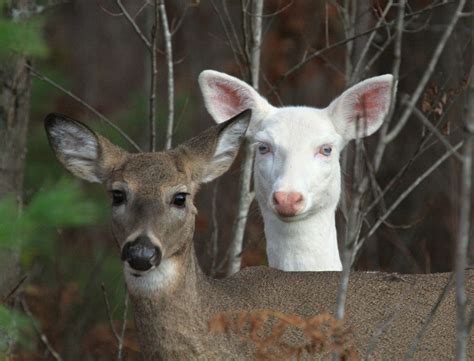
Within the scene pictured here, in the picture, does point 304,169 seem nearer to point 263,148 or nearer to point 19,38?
point 263,148

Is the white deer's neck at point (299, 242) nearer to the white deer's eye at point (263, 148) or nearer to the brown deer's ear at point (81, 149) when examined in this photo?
the white deer's eye at point (263, 148)

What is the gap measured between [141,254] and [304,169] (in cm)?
185

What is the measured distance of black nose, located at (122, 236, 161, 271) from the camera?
228 inches

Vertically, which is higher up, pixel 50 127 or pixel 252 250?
pixel 50 127

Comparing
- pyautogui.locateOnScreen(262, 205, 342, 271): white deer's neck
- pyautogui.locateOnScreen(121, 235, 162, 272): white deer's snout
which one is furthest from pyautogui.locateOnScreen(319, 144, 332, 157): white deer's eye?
pyautogui.locateOnScreen(121, 235, 162, 272): white deer's snout

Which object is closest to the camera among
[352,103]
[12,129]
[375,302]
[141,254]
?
[141,254]

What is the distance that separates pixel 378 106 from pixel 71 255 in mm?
3882

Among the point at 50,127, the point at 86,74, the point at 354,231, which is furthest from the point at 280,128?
the point at 86,74

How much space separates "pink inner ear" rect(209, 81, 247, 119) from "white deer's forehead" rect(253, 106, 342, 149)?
0.32 m

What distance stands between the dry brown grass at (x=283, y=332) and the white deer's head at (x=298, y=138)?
1.12 metres

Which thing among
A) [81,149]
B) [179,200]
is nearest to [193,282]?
[179,200]

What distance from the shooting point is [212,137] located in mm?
6664

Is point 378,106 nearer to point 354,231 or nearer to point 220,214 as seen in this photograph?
point 354,231

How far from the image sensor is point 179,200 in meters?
6.28
